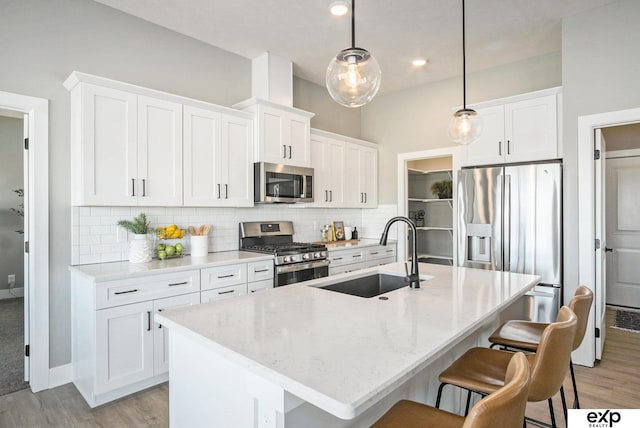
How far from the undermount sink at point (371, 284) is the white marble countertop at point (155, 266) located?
122 cm

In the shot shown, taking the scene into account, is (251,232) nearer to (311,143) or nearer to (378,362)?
(311,143)

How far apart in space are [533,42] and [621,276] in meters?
3.48

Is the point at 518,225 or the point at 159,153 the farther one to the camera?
the point at 518,225

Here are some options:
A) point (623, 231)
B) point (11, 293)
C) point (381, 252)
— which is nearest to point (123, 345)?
point (381, 252)

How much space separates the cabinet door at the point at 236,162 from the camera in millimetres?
3572

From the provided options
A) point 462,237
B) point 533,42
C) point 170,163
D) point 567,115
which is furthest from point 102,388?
point 533,42

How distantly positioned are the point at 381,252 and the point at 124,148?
10.9ft

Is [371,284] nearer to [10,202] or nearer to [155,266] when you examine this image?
A: [155,266]

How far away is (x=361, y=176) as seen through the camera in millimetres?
5230

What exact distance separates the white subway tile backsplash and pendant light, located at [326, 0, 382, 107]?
2.15m

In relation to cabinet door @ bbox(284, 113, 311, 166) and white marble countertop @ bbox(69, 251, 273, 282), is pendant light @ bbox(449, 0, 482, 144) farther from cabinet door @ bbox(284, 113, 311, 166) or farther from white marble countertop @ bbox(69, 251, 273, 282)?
white marble countertop @ bbox(69, 251, 273, 282)

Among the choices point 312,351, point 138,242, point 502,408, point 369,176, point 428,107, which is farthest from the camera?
point 369,176

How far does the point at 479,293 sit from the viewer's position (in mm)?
1954

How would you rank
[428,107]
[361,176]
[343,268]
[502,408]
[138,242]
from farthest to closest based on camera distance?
[361,176], [428,107], [343,268], [138,242], [502,408]
